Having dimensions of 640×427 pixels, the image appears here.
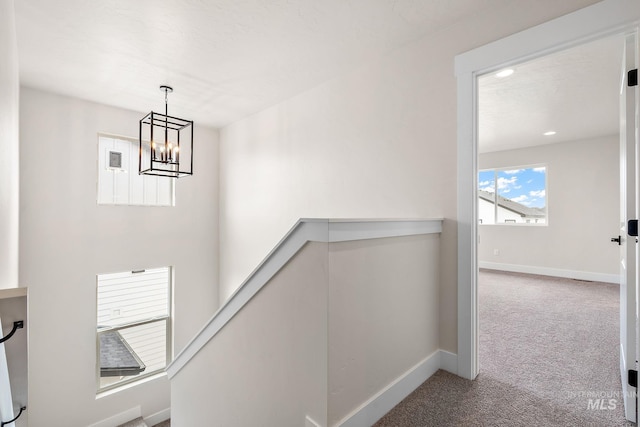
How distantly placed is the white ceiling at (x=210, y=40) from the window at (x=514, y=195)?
169 inches

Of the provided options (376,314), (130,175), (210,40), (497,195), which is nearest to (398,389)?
(376,314)

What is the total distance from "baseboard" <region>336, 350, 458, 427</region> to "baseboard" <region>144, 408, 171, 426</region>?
4103 millimetres

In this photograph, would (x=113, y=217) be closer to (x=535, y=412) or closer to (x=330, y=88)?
(x=330, y=88)

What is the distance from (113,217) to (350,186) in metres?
3.16

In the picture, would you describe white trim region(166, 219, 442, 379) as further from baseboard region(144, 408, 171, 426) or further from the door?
baseboard region(144, 408, 171, 426)

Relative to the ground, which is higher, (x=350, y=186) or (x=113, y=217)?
(x=350, y=186)

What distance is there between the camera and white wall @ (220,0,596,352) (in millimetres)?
2125

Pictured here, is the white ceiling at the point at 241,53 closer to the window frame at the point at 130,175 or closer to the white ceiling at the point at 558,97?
the white ceiling at the point at 558,97

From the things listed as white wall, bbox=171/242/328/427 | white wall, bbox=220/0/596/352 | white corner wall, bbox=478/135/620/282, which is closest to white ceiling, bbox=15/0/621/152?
white wall, bbox=220/0/596/352

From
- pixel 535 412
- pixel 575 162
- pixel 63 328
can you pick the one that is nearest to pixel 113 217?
pixel 63 328

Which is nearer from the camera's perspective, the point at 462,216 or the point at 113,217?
the point at 462,216

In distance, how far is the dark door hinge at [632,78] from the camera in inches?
59.8

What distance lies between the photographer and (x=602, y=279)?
17.3ft

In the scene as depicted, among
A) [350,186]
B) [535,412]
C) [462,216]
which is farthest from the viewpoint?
[350,186]
